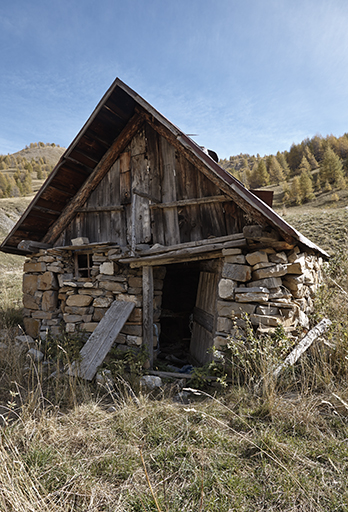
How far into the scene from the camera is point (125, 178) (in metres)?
5.88

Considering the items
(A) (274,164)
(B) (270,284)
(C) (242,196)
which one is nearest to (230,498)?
(B) (270,284)

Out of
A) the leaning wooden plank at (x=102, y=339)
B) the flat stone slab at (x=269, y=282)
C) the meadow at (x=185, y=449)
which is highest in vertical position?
the flat stone slab at (x=269, y=282)

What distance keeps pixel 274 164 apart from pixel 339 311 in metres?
46.6

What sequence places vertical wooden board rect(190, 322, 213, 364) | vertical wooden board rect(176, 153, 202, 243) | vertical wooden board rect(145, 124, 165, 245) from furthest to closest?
vertical wooden board rect(145, 124, 165, 245)
vertical wooden board rect(190, 322, 213, 364)
vertical wooden board rect(176, 153, 202, 243)

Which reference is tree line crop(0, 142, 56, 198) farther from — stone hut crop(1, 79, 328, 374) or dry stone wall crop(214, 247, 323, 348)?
dry stone wall crop(214, 247, 323, 348)

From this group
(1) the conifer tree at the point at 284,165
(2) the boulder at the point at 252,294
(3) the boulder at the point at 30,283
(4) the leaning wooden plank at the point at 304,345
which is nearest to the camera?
(4) the leaning wooden plank at the point at 304,345

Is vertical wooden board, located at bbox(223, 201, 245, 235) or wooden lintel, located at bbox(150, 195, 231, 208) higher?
wooden lintel, located at bbox(150, 195, 231, 208)

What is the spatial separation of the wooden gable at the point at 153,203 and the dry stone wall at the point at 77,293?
1.77ft

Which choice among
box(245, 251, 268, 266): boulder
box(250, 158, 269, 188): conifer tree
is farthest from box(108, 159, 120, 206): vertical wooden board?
box(250, 158, 269, 188): conifer tree

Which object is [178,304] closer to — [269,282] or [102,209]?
[102,209]

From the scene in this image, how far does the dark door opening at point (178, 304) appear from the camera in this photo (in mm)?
7840

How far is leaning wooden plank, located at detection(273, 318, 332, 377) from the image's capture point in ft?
13.0

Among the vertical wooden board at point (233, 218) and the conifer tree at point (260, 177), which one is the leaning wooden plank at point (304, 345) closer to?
the vertical wooden board at point (233, 218)

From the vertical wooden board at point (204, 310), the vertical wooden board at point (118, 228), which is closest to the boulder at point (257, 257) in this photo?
the vertical wooden board at point (204, 310)
